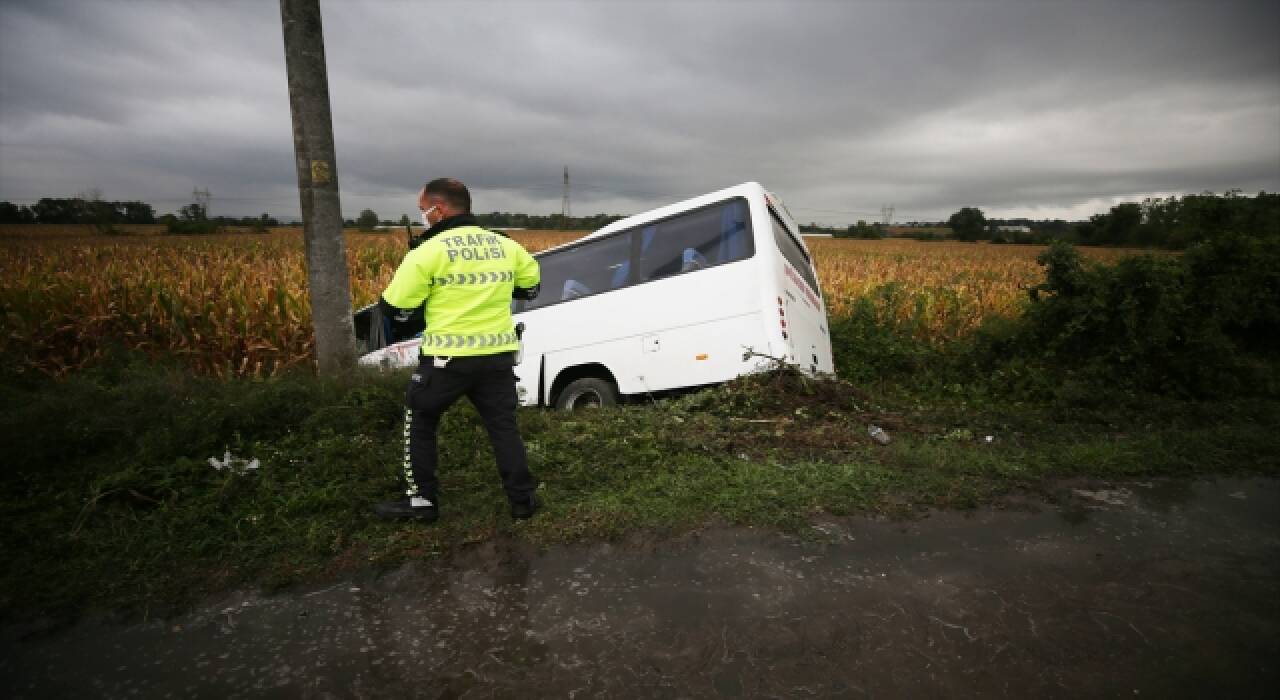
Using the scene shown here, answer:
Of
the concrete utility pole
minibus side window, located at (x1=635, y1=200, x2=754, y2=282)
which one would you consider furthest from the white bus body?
the concrete utility pole

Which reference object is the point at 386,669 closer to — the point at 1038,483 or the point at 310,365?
the point at 1038,483

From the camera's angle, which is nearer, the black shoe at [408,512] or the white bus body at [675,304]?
the black shoe at [408,512]

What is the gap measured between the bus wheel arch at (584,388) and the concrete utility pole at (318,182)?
1886mm

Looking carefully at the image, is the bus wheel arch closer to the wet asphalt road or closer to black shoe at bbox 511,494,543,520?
black shoe at bbox 511,494,543,520

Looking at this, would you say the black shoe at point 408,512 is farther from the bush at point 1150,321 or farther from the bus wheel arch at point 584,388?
the bush at point 1150,321

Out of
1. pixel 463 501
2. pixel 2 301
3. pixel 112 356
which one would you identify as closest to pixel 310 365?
pixel 112 356

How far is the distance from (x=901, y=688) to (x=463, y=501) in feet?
8.31

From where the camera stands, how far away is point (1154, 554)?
3.12 meters

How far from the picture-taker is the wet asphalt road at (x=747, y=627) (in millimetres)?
2209

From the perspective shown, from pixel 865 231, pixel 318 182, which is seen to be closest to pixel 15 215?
pixel 318 182

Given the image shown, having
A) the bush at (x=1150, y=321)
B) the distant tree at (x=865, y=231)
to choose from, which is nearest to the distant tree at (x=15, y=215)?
the bush at (x=1150, y=321)

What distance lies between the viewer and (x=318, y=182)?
15.9 feet

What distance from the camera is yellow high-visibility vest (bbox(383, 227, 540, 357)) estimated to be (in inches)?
122

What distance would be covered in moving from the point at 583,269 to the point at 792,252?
2046 mm
